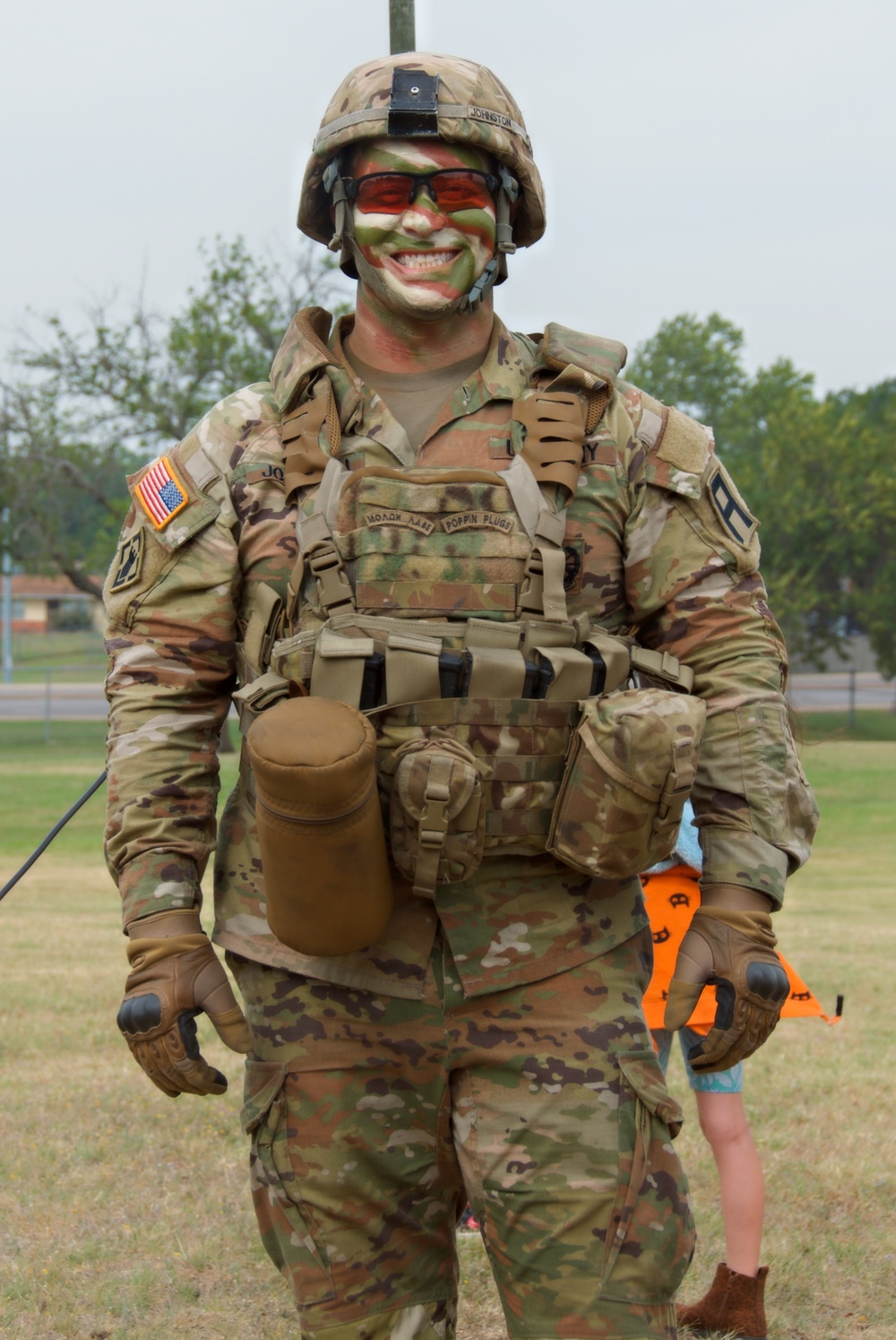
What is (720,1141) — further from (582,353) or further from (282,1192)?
(582,353)

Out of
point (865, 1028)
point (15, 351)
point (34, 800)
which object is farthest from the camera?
point (15, 351)

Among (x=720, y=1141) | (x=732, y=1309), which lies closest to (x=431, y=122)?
(x=720, y=1141)

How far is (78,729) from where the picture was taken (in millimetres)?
28156

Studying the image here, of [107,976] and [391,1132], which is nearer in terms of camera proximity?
[391,1132]

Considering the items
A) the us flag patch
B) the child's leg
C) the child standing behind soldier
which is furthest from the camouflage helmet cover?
the child's leg

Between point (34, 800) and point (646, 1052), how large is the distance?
16.5 m

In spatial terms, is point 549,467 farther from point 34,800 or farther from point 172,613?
point 34,800

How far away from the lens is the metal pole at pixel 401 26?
5.24m

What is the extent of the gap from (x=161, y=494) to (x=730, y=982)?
138 cm

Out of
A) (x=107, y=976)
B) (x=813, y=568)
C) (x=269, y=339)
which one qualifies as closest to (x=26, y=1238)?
(x=107, y=976)

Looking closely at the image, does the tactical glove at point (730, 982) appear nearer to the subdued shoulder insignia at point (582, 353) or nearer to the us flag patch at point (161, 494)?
the subdued shoulder insignia at point (582, 353)

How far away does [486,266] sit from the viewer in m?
2.89

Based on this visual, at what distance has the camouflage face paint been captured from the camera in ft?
9.23

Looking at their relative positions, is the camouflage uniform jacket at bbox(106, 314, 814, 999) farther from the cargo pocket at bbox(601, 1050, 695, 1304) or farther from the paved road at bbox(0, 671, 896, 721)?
the paved road at bbox(0, 671, 896, 721)
